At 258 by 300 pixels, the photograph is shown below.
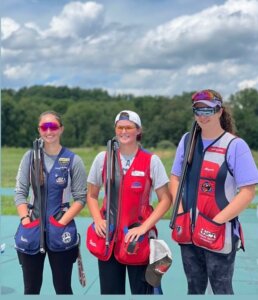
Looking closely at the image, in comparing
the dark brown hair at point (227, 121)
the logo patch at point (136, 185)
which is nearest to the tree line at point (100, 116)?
the dark brown hair at point (227, 121)

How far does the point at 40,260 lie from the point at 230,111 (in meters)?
1.66

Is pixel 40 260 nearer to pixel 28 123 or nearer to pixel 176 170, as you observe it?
pixel 176 170

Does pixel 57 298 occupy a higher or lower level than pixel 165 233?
higher

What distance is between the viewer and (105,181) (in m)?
3.07

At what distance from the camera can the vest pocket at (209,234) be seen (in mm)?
2885

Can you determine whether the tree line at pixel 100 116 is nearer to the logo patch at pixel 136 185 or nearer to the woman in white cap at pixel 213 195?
the woman in white cap at pixel 213 195

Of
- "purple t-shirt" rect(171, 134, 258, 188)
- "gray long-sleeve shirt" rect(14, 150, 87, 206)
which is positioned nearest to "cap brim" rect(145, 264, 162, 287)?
"gray long-sleeve shirt" rect(14, 150, 87, 206)

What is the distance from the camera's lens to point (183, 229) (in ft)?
9.82

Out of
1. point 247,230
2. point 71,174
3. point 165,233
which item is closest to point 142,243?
point 71,174

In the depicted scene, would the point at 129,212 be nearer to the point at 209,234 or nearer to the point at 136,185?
the point at 136,185

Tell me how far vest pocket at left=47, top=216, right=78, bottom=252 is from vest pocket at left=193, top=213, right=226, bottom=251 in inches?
35.0

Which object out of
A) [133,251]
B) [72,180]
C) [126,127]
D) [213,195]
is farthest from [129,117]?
[133,251]

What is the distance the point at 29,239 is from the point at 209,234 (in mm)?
1217

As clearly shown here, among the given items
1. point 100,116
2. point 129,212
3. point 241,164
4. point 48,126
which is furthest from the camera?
point 100,116
